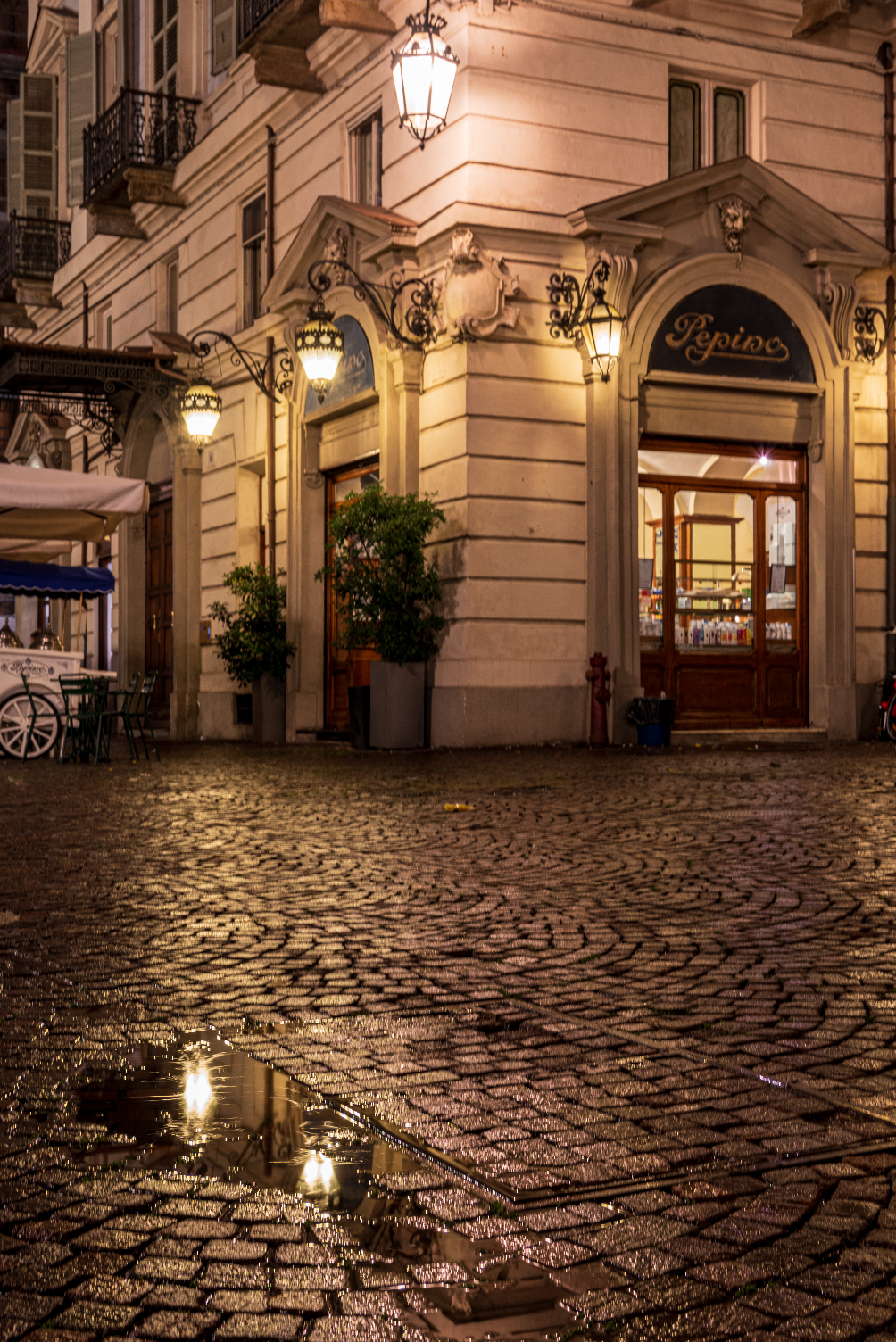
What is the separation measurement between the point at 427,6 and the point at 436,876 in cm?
1150

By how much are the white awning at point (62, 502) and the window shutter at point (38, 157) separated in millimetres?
18802

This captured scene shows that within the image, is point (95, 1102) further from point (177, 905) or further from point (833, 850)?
point (833, 850)

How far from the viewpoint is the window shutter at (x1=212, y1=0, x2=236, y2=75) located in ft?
75.7

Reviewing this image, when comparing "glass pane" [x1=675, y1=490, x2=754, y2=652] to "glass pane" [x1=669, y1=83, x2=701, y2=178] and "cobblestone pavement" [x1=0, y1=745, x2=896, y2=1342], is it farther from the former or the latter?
"cobblestone pavement" [x1=0, y1=745, x2=896, y2=1342]

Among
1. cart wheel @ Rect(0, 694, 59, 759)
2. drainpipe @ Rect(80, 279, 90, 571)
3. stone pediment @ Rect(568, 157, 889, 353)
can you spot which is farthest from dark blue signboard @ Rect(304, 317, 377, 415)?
drainpipe @ Rect(80, 279, 90, 571)

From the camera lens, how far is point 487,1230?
2.29m

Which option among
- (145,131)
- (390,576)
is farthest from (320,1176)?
(145,131)

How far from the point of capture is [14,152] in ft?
112

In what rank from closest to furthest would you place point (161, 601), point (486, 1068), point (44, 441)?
point (486, 1068) → point (161, 601) → point (44, 441)

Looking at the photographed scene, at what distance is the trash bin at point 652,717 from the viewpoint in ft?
55.3

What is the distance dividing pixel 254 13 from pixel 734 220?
7195mm

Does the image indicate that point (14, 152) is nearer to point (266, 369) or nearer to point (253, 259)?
point (253, 259)

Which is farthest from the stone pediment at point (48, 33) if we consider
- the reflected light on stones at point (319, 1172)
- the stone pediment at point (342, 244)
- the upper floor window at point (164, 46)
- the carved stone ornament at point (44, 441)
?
the reflected light on stones at point (319, 1172)

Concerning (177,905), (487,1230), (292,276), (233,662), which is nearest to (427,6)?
(292,276)
